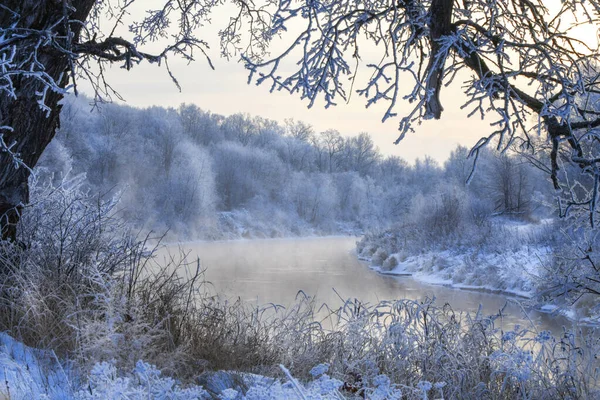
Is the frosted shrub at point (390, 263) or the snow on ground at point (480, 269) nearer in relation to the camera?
the snow on ground at point (480, 269)

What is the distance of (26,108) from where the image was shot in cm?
432

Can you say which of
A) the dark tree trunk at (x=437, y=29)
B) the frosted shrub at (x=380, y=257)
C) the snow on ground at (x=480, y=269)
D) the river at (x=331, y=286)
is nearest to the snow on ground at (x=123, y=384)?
the dark tree trunk at (x=437, y=29)

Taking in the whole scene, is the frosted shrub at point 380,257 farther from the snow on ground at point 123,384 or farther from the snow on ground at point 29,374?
the snow on ground at point 29,374

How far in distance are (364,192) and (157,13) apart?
51.2m

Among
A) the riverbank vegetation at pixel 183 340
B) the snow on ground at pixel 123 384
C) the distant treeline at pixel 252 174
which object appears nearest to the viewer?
the snow on ground at pixel 123 384

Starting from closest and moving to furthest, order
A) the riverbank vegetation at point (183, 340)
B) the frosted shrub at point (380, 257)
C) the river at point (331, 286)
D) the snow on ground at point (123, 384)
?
the snow on ground at point (123, 384), the riverbank vegetation at point (183, 340), the river at point (331, 286), the frosted shrub at point (380, 257)

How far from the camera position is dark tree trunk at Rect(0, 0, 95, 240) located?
4.21 metres

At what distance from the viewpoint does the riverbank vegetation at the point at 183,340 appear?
140 inches

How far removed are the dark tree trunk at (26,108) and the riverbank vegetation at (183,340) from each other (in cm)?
41

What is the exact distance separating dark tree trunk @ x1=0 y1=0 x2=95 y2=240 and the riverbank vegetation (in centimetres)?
41

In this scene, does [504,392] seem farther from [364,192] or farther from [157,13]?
[364,192]

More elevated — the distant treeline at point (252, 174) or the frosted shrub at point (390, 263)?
the distant treeline at point (252, 174)

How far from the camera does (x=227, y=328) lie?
4.85 m

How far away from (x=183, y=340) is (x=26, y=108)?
2.07m
